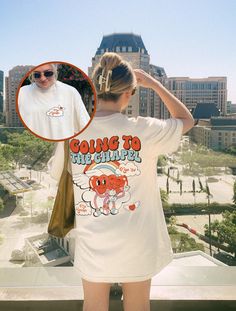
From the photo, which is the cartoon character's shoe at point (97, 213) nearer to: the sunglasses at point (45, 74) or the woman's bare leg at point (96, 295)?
the woman's bare leg at point (96, 295)

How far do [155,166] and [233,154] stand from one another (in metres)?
4.81

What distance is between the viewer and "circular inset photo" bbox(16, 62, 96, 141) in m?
0.50

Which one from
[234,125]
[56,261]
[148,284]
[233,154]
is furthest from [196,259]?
[233,154]

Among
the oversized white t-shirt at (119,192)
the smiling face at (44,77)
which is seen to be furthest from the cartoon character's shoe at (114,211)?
the smiling face at (44,77)

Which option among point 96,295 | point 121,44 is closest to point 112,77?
point 96,295

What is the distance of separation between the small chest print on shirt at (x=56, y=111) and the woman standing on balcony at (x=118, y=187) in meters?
0.05

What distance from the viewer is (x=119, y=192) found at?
0.54m

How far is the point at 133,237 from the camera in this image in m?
0.55

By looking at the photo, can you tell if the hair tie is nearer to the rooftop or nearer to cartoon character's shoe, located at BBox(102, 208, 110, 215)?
cartoon character's shoe, located at BBox(102, 208, 110, 215)

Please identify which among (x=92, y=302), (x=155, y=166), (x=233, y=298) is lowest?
(x=233, y=298)

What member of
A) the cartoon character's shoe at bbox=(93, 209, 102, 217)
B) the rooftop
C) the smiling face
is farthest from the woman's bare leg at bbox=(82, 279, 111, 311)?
the rooftop

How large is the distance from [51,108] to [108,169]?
0.13 m

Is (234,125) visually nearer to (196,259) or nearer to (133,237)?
(196,259)

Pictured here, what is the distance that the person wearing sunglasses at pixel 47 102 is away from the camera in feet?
1.65
